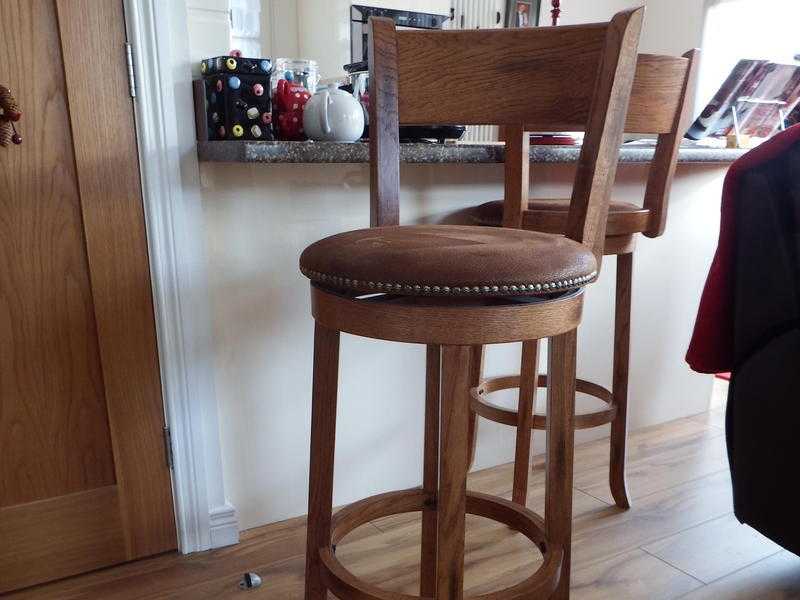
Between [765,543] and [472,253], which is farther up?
[472,253]

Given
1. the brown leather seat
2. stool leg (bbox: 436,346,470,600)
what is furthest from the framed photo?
stool leg (bbox: 436,346,470,600)

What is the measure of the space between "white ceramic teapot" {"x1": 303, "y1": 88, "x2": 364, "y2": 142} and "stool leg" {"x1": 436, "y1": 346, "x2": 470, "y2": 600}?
0.62m

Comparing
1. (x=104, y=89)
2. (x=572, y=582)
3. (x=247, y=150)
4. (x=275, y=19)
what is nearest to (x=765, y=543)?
(x=572, y=582)

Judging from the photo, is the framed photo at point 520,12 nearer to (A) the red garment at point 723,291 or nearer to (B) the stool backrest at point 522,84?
(A) the red garment at point 723,291

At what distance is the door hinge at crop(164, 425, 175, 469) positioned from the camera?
133cm

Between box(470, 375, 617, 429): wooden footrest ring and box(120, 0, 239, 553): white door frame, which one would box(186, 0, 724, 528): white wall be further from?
box(470, 375, 617, 429): wooden footrest ring

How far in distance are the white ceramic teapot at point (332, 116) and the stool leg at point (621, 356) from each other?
70 cm

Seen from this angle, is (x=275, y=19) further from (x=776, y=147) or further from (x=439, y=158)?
(x=776, y=147)

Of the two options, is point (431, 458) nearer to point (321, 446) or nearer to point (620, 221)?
point (321, 446)

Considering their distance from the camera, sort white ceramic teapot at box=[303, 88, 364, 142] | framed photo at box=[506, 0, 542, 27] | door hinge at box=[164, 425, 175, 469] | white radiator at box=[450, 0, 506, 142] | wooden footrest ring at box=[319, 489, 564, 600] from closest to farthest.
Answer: wooden footrest ring at box=[319, 489, 564, 600] → white ceramic teapot at box=[303, 88, 364, 142] → door hinge at box=[164, 425, 175, 469] → white radiator at box=[450, 0, 506, 142] → framed photo at box=[506, 0, 542, 27]

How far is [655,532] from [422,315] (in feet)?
3.52

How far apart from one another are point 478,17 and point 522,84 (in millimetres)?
3313

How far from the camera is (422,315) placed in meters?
0.75

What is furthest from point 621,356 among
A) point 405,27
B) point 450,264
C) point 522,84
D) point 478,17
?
point 478,17
